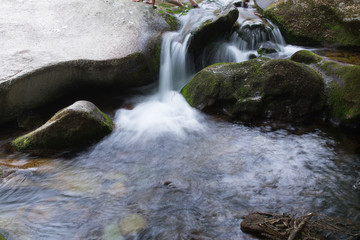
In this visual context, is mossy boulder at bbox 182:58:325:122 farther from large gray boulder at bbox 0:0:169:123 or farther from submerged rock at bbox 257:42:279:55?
submerged rock at bbox 257:42:279:55

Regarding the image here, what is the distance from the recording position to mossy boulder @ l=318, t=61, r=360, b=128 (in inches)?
191

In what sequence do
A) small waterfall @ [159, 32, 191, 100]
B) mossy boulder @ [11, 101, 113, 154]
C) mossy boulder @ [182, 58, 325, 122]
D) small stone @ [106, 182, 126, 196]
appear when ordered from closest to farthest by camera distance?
1. small stone @ [106, 182, 126, 196]
2. mossy boulder @ [11, 101, 113, 154]
3. mossy boulder @ [182, 58, 325, 122]
4. small waterfall @ [159, 32, 191, 100]

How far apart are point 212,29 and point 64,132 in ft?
15.0

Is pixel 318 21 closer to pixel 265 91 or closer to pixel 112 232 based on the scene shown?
pixel 265 91

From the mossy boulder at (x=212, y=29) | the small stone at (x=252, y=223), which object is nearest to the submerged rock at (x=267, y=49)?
the mossy boulder at (x=212, y=29)

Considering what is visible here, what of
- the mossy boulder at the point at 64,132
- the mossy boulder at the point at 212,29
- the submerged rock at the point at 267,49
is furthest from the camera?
the submerged rock at the point at 267,49

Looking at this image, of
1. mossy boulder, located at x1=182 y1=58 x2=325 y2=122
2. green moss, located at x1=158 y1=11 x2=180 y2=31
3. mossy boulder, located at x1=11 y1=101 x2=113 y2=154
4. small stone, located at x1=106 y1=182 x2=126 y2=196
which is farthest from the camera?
green moss, located at x1=158 y1=11 x2=180 y2=31

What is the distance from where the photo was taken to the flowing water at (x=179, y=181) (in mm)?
3182

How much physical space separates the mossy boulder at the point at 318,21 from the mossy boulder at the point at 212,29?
1.82 meters

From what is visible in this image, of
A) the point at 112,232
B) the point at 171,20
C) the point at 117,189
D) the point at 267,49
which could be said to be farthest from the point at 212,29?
the point at 112,232

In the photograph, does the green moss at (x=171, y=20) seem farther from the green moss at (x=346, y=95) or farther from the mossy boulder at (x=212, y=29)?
the green moss at (x=346, y=95)

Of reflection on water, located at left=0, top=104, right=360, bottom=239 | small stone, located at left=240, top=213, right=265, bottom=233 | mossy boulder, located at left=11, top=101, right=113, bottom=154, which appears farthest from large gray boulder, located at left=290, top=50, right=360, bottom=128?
mossy boulder, located at left=11, top=101, right=113, bottom=154

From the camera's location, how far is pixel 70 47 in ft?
19.3

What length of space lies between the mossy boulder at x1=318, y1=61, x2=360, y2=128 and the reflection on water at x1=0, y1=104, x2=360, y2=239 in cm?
52
